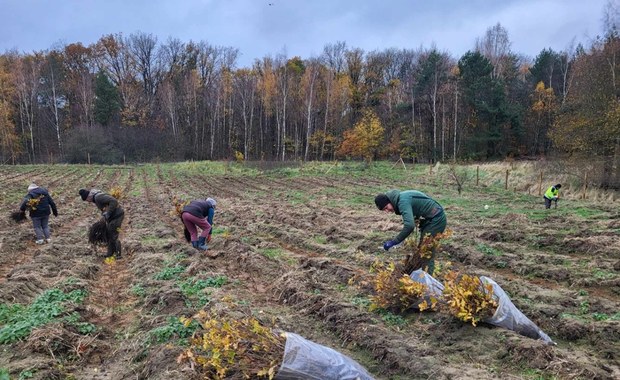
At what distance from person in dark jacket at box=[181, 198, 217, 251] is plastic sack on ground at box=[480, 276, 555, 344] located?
5.91m

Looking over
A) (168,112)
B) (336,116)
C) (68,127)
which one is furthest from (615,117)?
(68,127)

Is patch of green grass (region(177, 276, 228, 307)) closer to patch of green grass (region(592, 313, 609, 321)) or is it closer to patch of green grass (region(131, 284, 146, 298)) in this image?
patch of green grass (region(131, 284, 146, 298))

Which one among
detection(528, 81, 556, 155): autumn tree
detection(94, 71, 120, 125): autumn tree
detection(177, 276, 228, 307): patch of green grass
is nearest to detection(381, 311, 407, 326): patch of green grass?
detection(177, 276, 228, 307): patch of green grass

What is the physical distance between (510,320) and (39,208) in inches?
398

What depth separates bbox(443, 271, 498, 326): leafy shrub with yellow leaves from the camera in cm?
440

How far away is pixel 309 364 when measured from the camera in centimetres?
310

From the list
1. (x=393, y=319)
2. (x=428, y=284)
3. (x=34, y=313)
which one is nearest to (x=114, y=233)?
(x=34, y=313)

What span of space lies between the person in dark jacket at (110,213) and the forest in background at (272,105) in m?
30.2

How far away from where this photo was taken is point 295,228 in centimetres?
1152

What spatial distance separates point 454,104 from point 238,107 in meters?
24.8

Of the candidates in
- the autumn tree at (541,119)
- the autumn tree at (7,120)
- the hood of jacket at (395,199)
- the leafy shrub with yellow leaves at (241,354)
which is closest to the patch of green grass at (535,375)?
the leafy shrub with yellow leaves at (241,354)

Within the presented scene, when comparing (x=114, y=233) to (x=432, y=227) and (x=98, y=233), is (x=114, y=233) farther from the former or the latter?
(x=432, y=227)

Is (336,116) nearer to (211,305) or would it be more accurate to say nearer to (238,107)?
(238,107)

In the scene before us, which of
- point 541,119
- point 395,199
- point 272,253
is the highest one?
point 541,119
